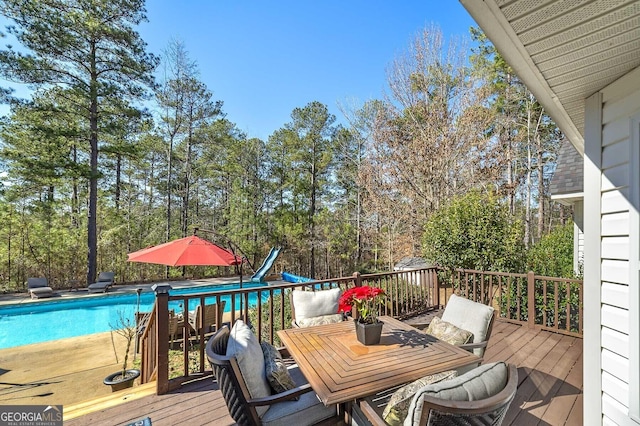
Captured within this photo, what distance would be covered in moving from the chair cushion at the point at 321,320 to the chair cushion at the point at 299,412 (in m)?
1.39

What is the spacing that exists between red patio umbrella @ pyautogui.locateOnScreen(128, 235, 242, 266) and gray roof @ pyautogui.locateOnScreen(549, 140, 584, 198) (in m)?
6.70

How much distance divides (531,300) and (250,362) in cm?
474

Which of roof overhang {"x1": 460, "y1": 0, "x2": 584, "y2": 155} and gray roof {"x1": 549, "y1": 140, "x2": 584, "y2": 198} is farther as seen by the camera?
gray roof {"x1": 549, "y1": 140, "x2": 584, "y2": 198}

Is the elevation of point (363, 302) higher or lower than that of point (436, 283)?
higher

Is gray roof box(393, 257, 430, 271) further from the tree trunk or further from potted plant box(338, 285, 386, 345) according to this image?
the tree trunk

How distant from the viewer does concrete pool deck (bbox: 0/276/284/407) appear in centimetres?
371

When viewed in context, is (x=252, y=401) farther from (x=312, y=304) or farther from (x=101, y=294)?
(x=101, y=294)

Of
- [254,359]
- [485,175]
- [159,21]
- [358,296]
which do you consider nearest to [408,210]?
[485,175]

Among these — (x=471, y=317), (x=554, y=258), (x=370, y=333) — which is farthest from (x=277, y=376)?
(x=554, y=258)

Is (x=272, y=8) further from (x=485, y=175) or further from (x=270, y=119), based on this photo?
(x=270, y=119)

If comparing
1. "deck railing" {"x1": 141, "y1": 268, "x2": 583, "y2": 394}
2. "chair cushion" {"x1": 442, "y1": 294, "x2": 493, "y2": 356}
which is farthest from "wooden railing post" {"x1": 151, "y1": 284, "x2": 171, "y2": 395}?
"chair cushion" {"x1": 442, "y1": 294, "x2": 493, "y2": 356}

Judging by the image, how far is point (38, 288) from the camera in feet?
31.6

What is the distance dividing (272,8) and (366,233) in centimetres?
900

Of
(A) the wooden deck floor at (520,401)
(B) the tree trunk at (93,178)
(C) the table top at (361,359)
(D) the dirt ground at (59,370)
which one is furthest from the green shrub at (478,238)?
(B) the tree trunk at (93,178)
